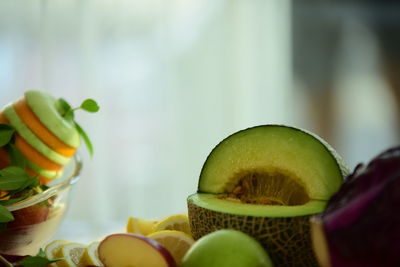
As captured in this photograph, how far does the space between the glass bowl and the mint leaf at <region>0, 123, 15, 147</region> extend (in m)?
0.12

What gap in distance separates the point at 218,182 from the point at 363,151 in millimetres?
3076

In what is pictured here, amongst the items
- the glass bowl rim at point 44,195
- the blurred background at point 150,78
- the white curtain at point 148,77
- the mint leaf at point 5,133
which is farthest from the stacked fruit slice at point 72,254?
the white curtain at point 148,77

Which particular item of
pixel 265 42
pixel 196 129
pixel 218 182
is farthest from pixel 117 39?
pixel 218 182

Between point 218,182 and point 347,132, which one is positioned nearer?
point 218,182

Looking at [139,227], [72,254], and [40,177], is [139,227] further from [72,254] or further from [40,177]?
[40,177]

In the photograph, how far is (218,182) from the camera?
582mm

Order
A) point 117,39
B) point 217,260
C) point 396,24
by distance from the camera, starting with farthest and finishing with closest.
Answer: point 396,24 → point 117,39 → point 217,260

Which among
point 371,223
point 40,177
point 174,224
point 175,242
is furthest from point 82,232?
point 371,223

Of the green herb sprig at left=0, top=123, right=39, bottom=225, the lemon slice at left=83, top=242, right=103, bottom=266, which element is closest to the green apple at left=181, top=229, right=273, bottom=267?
the lemon slice at left=83, top=242, right=103, bottom=266

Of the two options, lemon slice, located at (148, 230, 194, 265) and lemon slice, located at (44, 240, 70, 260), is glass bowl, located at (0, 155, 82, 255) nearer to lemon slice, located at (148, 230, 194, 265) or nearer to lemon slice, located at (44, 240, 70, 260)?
lemon slice, located at (44, 240, 70, 260)

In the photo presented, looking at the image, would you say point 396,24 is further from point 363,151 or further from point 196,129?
point 196,129

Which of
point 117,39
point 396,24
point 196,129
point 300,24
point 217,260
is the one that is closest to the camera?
point 217,260

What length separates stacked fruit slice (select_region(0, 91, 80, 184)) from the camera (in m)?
0.85

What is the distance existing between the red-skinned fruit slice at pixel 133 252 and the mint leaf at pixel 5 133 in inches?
15.2
